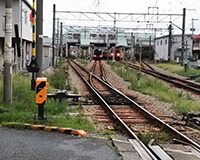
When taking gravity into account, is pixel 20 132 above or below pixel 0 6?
below

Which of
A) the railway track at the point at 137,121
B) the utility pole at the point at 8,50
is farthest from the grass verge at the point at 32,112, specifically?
the railway track at the point at 137,121

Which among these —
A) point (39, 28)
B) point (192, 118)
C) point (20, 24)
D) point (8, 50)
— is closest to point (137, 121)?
point (192, 118)

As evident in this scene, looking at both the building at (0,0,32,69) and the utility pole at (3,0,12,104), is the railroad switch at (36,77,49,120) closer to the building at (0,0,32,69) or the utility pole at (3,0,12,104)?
the utility pole at (3,0,12,104)

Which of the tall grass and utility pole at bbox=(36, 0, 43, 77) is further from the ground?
utility pole at bbox=(36, 0, 43, 77)

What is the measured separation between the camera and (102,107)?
38.5ft

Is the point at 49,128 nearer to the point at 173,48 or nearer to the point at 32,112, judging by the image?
the point at 32,112

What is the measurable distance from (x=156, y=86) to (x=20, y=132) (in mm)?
12502

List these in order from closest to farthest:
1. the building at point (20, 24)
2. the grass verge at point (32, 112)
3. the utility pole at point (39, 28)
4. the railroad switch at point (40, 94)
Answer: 1. the grass verge at point (32, 112)
2. the railroad switch at point (40, 94)
3. the utility pole at point (39, 28)
4. the building at point (20, 24)

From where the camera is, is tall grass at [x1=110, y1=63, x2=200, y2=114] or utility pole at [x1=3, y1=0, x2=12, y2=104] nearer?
utility pole at [x1=3, y1=0, x2=12, y2=104]

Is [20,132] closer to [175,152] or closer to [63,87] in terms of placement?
[175,152]

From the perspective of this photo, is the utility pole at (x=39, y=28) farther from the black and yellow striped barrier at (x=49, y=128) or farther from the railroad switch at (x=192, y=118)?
the railroad switch at (x=192, y=118)

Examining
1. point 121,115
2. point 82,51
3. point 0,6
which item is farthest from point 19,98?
point 82,51

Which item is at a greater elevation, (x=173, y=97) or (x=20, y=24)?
(x=20, y=24)

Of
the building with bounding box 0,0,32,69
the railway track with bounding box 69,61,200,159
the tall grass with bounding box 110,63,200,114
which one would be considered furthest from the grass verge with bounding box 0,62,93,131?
the building with bounding box 0,0,32,69
